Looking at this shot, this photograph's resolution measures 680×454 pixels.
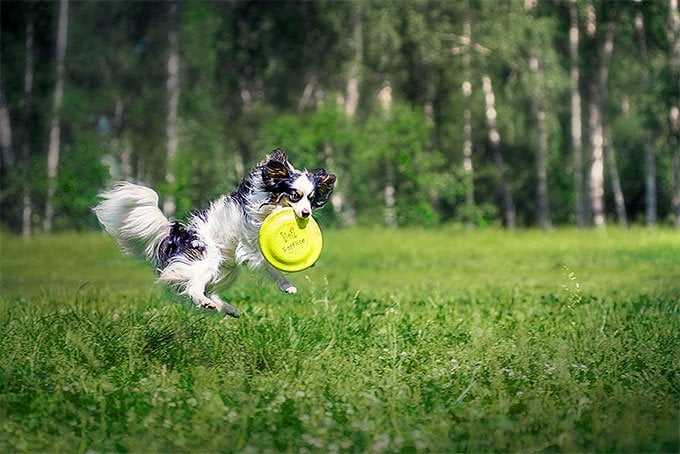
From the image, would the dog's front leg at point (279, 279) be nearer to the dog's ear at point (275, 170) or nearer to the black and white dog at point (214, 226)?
the black and white dog at point (214, 226)

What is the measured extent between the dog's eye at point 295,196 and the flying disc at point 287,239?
8 centimetres

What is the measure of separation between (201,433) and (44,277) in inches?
512

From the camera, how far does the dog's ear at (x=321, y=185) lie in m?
8.95

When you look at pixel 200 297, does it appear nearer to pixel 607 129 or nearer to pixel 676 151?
pixel 676 151

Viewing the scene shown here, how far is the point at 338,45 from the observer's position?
38.9 metres

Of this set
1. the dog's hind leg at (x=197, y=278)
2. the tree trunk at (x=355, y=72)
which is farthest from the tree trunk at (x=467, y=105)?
the dog's hind leg at (x=197, y=278)

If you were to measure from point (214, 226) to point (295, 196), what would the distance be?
75cm

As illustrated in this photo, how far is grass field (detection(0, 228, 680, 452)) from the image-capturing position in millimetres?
6336

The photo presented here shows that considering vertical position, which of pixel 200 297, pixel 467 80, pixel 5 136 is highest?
pixel 467 80

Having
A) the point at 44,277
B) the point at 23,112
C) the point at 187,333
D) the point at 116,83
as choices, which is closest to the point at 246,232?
the point at 187,333

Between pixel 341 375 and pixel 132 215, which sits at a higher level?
pixel 132 215

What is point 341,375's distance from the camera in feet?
25.8

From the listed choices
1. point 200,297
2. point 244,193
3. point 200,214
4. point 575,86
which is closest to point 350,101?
point 575,86

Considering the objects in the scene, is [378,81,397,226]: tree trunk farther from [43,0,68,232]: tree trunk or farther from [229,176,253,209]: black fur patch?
[229,176,253,209]: black fur patch
